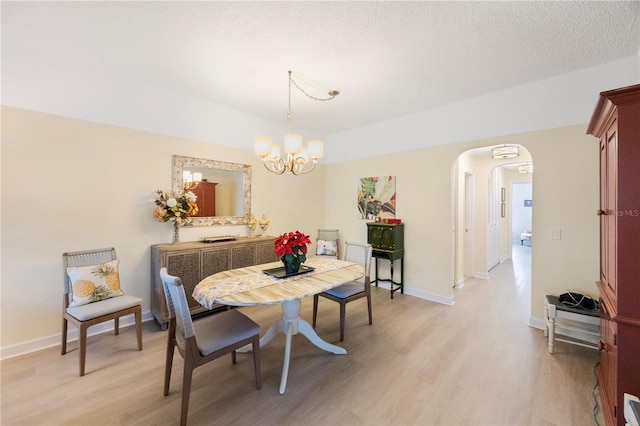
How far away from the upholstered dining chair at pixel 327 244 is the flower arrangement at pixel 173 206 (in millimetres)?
2159

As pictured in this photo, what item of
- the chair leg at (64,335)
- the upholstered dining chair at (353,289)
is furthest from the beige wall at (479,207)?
the chair leg at (64,335)

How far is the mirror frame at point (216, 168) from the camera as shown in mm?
3314

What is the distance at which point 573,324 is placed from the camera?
8.93 ft

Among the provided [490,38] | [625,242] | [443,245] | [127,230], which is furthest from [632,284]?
[127,230]

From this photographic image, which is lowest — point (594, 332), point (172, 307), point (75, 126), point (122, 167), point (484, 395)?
point (484, 395)

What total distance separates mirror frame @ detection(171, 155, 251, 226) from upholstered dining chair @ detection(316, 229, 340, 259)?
1.35m

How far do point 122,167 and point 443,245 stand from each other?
4.21 meters

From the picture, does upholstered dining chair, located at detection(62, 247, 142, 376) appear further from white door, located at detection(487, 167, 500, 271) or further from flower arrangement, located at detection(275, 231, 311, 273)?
white door, located at detection(487, 167, 500, 271)

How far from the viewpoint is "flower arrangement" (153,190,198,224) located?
3.05m

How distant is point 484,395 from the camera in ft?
6.30

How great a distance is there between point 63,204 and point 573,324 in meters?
5.38

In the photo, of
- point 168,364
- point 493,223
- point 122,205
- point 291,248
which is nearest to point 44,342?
point 122,205

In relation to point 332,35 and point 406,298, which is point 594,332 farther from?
point 332,35

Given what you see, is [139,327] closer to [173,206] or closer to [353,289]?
[173,206]
